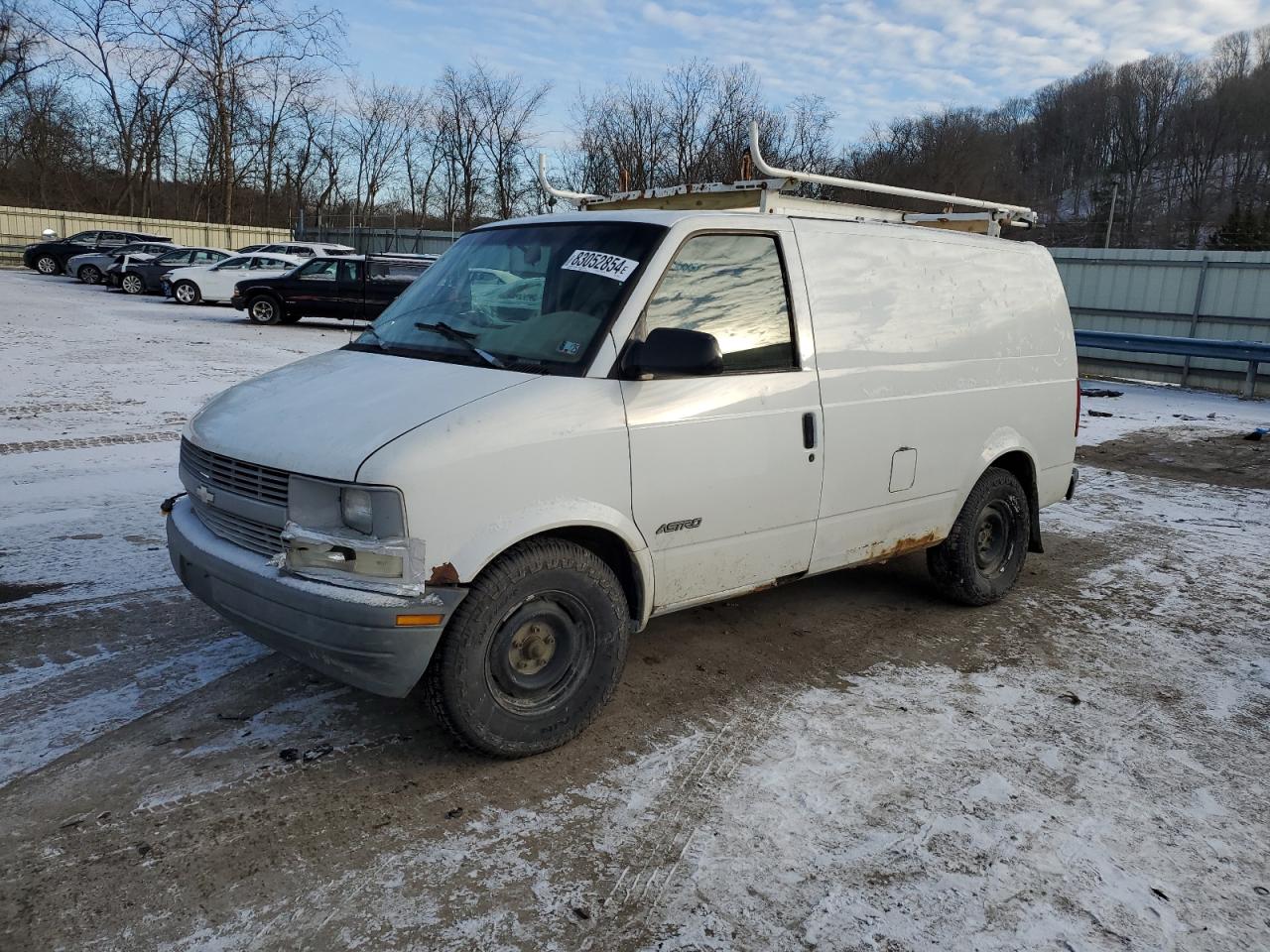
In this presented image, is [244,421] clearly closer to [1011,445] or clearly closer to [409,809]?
[409,809]

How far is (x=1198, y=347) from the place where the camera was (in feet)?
50.8

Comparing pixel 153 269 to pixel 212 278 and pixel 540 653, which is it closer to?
pixel 212 278

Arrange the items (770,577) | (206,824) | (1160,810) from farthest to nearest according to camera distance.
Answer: (770,577) → (1160,810) → (206,824)

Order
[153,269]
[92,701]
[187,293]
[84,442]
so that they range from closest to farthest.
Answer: [92,701], [84,442], [187,293], [153,269]

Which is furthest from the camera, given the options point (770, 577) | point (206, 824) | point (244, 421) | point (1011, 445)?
point (1011, 445)

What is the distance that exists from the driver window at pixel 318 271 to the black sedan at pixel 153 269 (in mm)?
8889

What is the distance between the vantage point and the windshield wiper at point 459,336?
3682 mm

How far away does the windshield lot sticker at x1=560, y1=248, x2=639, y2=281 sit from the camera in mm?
3764

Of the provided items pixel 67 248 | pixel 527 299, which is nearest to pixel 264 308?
pixel 67 248

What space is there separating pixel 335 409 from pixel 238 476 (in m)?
0.44

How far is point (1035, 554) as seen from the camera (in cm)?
670

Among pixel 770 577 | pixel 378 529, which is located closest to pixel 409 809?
pixel 378 529

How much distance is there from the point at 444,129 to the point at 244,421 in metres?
50.0

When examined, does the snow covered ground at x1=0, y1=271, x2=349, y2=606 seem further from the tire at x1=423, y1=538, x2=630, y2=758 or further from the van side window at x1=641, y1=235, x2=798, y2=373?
the van side window at x1=641, y1=235, x2=798, y2=373
